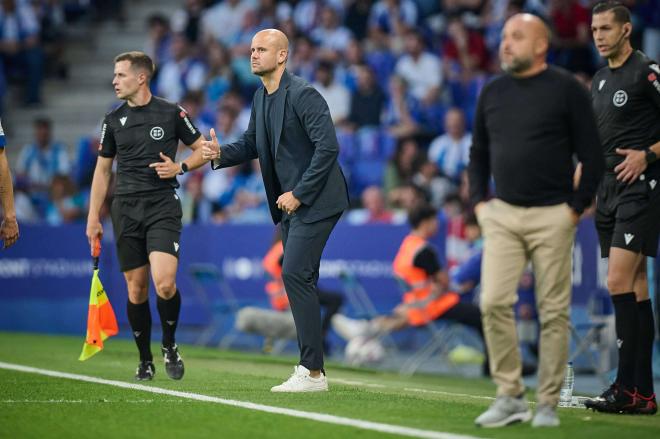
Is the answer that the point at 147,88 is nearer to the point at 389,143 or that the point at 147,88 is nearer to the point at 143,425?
the point at 143,425

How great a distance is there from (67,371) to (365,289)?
225 inches

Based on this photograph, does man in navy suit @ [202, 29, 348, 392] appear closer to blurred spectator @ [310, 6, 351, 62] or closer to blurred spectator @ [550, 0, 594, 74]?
blurred spectator @ [550, 0, 594, 74]

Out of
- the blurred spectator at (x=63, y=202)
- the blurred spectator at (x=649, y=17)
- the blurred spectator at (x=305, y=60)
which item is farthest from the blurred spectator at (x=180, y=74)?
the blurred spectator at (x=649, y=17)

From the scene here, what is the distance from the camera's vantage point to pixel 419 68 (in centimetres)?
1892

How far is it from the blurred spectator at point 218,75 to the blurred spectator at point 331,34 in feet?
5.26

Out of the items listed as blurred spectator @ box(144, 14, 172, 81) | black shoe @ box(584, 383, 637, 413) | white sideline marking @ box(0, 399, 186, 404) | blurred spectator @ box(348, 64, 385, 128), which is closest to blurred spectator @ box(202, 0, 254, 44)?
blurred spectator @ box(144, 14, 172, 81)

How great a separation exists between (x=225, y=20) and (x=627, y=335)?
15.8m

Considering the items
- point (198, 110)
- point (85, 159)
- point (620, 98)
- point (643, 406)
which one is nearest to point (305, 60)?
point (198, 110)

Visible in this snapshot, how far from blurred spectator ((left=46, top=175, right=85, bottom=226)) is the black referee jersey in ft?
39.2

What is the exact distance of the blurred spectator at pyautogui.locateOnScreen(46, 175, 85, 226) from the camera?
18.8 metres

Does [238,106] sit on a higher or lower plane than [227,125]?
higher

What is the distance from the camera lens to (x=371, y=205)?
646 inches

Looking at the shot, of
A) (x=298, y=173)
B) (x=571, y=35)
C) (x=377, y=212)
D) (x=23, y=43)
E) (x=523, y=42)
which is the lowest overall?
(x=377, y=212)

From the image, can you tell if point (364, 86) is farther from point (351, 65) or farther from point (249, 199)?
point (249, 199)
